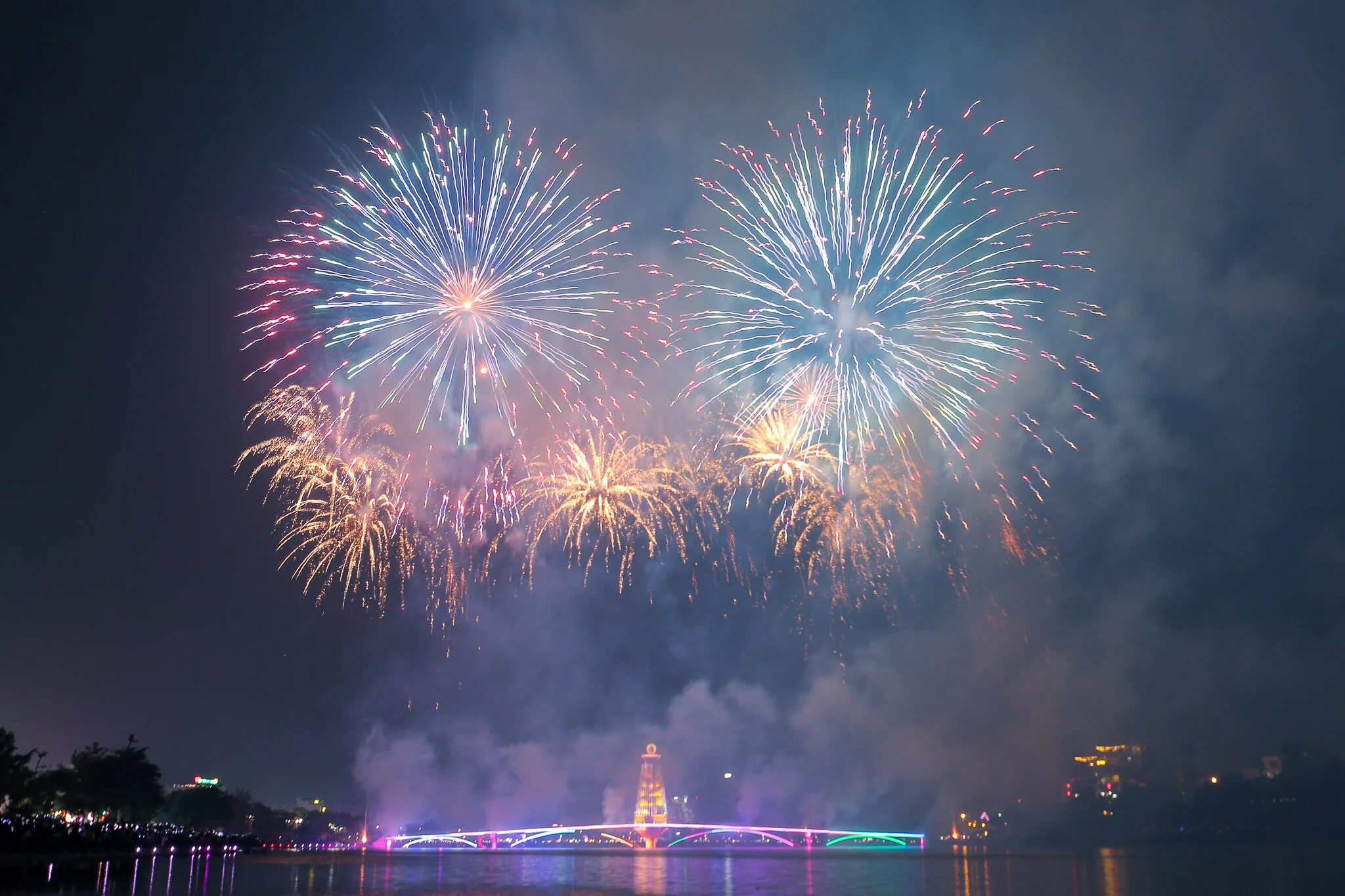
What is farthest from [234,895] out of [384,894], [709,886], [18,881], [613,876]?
[613,876]

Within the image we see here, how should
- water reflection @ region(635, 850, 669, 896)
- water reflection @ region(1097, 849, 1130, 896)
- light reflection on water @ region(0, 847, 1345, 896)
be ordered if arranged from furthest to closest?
water reflection @ region(1097, 849, 1130, 896) → water reflection @ region(635, 850, 669, 896) → light reflection on water @ region(0, 847, 1345, 896)

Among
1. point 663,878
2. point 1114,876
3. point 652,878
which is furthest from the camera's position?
point 1114,876

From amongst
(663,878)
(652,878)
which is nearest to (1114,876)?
(663,878)

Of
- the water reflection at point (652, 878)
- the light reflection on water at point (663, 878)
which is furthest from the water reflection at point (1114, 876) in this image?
the water reflection at point (652, 878)

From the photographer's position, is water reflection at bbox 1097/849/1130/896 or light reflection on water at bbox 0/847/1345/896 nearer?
light reflection on water at bbox 0/847/1345/896

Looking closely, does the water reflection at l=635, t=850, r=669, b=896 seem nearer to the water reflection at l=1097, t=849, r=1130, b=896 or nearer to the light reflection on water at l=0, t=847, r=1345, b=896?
the light reflection on water at l=0, t=847, r=1345, b=896

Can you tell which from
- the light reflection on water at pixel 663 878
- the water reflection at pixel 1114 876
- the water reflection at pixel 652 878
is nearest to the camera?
the light reflection on water at pixel 663 878

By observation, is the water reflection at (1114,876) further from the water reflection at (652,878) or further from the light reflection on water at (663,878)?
the water reflection at (652,878)

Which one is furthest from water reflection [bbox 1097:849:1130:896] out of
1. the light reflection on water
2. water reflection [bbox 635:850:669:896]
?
water reflection [bbox 635:850:669:896]

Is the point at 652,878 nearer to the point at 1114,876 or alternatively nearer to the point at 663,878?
the point at 663,878
